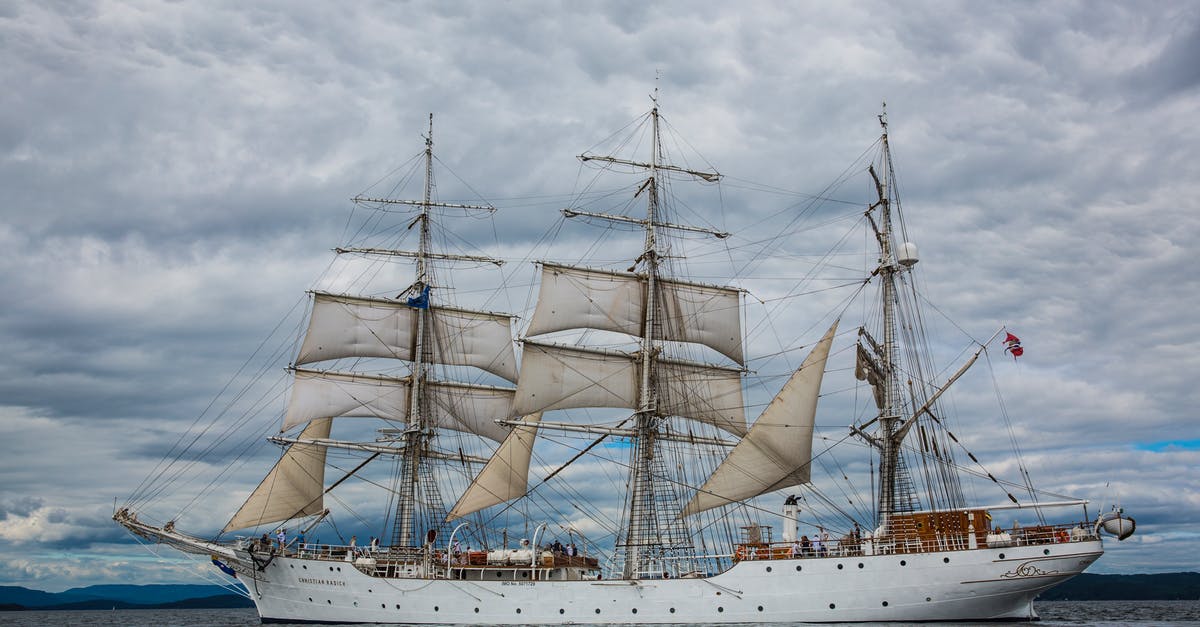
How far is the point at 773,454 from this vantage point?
50.5 meters

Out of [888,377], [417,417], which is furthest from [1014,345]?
[417,417]

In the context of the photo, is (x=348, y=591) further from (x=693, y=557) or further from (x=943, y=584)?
(x=943, y=584)

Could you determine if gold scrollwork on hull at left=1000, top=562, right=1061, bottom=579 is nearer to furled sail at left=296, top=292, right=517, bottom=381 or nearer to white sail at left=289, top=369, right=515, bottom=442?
white sail at left=289, top=369, right=515, bottom=442

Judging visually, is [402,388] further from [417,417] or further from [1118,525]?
[1118,525]

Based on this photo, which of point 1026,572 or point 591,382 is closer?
point 1026,572

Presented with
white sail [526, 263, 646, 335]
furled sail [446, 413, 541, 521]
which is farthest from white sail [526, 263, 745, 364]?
furled sail [446, 413, 541, 521]

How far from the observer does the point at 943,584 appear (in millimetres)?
43781

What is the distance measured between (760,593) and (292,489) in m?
28.7

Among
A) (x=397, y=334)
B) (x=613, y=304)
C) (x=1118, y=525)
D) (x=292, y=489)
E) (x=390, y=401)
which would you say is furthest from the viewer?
(x=397, y=334)

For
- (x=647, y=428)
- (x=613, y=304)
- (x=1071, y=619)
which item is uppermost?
(x=613, y=304)

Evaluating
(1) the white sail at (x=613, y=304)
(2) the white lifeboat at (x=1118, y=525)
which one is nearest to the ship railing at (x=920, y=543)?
(2) the white lifeboat at (x=1118, y=525)

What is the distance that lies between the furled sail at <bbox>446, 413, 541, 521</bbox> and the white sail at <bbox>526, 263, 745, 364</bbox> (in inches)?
248

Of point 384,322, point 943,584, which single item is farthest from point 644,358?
point 943,584

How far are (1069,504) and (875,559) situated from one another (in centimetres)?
899
